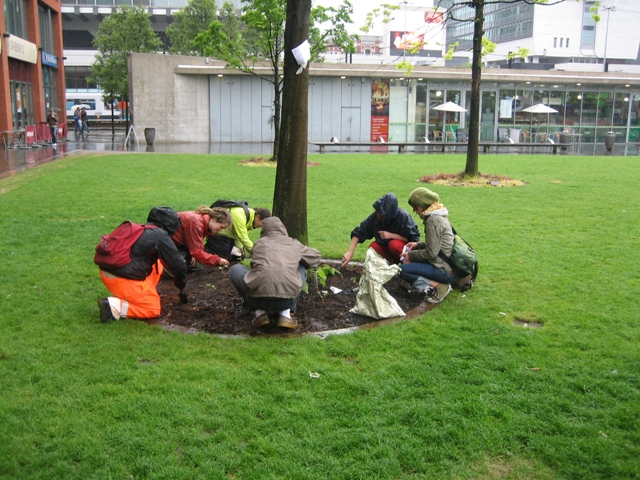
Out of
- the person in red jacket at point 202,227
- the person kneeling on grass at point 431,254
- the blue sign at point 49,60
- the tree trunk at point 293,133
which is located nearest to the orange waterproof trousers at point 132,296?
the person in red jacket at point 202,227

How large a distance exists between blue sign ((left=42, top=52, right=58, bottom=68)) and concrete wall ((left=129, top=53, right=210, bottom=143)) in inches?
268

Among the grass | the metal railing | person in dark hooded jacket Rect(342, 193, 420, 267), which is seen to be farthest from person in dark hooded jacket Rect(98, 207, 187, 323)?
the metal railing

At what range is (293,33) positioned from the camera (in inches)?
253

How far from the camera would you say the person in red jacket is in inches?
271

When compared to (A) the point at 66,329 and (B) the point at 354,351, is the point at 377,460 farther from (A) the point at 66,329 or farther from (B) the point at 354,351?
(A) the point at 66,329

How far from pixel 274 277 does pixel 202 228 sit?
1.92m

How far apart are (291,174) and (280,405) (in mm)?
2986

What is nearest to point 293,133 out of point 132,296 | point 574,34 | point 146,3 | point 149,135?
point 132,296

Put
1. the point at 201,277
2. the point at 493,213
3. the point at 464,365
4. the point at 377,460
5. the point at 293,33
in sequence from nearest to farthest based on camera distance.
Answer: the point at 377,460 < the point at 464,365 < the point at 293,33 < the point at 201,277 < the point at 493,213

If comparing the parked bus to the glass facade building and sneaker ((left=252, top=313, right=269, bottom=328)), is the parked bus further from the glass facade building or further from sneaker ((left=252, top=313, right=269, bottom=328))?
sneaker ((left=252, top=313, right=269, bottom=328))

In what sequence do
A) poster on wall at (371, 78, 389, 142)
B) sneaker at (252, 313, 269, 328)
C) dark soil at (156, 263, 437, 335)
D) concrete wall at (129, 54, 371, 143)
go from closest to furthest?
sneaker at (252, 313, 269, 328) → dark soil at (156, 263, 437, 335) → concrete wall at (129, 54, 371, 143) → poster on wall at (371, 78, 389, 142)

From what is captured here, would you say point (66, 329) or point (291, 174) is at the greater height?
point (291, 174)

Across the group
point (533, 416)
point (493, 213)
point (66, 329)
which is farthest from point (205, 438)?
point (493, 213)

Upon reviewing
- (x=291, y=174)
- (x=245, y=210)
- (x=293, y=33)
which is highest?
(x=293, y=33)
